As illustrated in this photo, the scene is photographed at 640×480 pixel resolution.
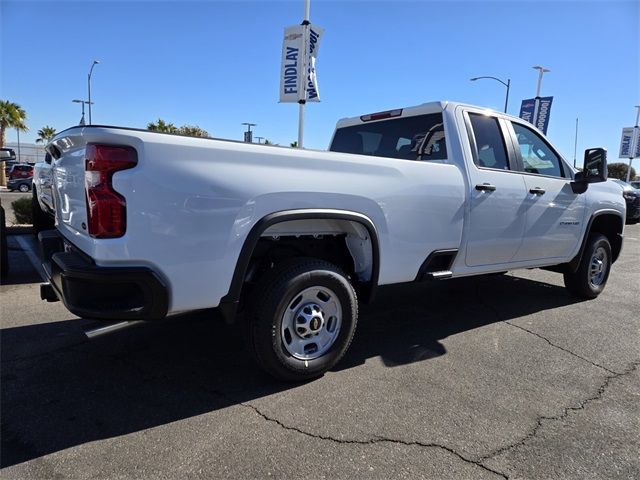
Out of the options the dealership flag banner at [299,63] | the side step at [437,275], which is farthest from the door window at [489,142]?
the dealership flag banner at [299,63]

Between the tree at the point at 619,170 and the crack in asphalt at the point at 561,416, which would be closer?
the crack in asphalt at the point at 561,416

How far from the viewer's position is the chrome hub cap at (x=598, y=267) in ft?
19.4

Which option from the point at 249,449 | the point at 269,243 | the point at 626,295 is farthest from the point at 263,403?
the point at 626,295

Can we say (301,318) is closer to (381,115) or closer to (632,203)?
(381,115)

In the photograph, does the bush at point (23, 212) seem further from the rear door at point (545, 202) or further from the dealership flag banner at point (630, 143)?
the dealership flag banner at point (630, 143)

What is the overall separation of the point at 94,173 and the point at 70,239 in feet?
2.41

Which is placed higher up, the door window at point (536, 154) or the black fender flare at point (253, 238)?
the door window at point (536, 154)

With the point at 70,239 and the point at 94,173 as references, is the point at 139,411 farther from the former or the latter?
the point at 94,173

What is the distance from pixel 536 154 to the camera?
507 centimetres

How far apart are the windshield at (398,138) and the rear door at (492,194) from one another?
0.99 feet

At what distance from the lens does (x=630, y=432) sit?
9.39 ft

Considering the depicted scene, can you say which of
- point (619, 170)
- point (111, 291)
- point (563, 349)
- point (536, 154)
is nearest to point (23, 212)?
point (111, 291)

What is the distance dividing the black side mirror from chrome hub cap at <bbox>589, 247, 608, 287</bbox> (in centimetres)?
109

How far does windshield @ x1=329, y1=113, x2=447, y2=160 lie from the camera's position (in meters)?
4.36
